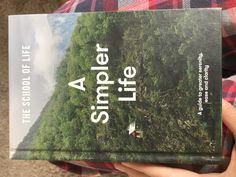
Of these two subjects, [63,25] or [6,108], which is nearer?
[63,25]

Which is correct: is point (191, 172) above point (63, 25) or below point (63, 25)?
below

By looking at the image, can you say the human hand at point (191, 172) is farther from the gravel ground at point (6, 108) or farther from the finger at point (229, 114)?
the gravel ground at point (6, 108)

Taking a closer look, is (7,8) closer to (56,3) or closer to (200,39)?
(56,3)

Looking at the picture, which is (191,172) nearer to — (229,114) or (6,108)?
(229,114)

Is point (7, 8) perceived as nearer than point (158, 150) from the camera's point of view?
No

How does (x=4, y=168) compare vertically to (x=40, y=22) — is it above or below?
below

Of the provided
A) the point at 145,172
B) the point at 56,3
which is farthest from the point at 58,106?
the point at 56,3

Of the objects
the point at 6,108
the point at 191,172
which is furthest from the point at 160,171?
the point at 6,108

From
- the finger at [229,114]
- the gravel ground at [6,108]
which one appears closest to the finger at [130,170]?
the finger at [229,114]
